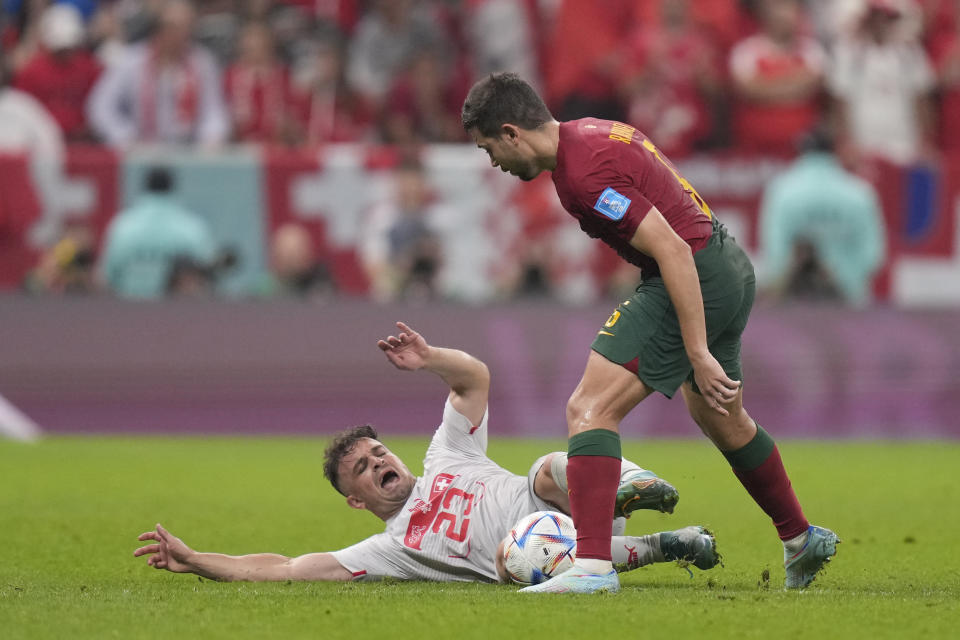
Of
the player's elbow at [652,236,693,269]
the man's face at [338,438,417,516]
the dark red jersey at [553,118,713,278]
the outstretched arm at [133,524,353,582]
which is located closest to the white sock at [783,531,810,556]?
the dark red jersey at [553,118,713,278]

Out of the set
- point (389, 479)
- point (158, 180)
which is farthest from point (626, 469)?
point (158, 180)

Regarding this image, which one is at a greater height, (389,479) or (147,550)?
(389,479)

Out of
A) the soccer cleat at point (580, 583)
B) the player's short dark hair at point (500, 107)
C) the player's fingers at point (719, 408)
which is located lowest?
the soccer cleat at point (580, 583)

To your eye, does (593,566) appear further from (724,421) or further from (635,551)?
(724,421)

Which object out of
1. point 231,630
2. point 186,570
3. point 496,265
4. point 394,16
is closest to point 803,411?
point 496,265

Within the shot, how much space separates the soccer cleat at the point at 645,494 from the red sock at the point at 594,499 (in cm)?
16

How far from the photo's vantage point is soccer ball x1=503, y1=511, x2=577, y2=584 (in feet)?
20.0

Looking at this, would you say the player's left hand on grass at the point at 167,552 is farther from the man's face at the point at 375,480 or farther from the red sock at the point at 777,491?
the red sock at the point at 777,491

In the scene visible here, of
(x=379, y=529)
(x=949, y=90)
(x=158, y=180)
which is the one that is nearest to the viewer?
(x=379, y=529)

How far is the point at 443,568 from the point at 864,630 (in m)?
2.01

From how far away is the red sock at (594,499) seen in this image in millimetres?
5793

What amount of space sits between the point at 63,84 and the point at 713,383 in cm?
1092

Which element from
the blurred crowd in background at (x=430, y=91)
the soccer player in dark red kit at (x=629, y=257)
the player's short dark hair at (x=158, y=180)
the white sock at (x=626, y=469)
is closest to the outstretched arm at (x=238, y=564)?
the soccer player in dark red kit at (x=629, y=257)

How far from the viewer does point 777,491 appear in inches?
254
